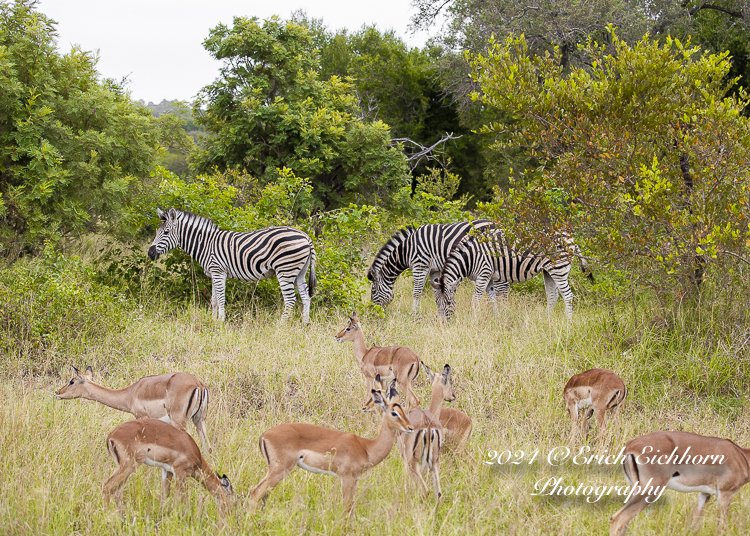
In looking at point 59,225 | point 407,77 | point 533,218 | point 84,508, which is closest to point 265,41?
point 59,225

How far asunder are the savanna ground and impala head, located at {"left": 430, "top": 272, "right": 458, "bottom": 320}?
0.73m

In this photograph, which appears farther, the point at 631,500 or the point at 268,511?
the point at 268,511

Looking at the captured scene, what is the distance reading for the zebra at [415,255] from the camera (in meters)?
11.8

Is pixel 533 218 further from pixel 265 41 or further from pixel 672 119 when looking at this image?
pixel 265 41

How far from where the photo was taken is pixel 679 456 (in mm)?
3873

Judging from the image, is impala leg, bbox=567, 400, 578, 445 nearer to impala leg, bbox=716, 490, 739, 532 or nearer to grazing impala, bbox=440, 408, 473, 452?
grazing impala, bbox=440, 408, 473, 452

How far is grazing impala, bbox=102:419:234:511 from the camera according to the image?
164 inches

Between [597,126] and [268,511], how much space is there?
5.33 meters

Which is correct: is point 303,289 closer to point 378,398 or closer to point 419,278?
point 419,278

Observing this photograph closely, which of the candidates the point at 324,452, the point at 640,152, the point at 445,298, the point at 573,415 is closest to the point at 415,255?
the point at 445,298

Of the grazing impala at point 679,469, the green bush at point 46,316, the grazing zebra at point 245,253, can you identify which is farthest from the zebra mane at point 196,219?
the grazing impala at point 679,469

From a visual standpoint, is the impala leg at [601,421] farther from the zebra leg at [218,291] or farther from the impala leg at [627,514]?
the zebra leg at [218,291]

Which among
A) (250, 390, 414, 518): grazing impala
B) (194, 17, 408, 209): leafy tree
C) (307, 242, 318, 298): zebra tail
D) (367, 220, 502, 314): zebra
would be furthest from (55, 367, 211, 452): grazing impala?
(194, 17, 408, 209): leafy tree

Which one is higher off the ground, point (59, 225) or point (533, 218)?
point (533, 218)
